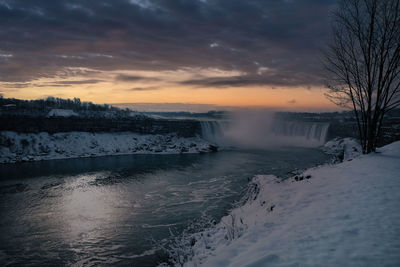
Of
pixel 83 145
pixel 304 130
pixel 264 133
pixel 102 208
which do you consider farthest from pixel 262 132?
pixel 102 208

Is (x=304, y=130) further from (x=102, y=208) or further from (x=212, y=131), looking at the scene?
(x=102, y=208)

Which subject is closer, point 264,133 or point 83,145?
point 83,145

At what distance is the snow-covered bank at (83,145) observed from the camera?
33.0 m

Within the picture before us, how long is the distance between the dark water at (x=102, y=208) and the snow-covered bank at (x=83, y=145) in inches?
255

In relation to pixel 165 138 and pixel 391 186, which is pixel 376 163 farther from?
pixel 165 138

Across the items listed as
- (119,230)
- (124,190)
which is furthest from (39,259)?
(124,190)

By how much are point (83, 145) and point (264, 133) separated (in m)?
47.7

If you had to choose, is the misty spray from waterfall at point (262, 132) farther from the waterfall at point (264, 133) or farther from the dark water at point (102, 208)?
the dark water at point (102, 208)

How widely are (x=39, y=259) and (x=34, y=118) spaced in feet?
121

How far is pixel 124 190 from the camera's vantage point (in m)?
18.6

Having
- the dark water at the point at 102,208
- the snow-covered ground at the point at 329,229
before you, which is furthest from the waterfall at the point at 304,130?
the snow-covered ground at the point at 329,229

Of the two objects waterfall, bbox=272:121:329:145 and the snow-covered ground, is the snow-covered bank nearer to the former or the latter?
waterfall, bbox=272:121:329:145

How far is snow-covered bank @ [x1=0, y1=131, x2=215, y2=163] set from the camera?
108 ft

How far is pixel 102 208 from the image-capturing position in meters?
14.5
